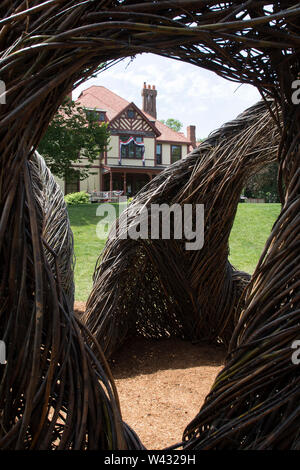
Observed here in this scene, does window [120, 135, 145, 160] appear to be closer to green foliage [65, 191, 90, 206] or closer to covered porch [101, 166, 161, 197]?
covered porch [101, 166, 161, 197]

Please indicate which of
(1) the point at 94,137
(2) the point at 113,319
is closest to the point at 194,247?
(2) the point at 113,319

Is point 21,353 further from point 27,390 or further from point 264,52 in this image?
point 264,52

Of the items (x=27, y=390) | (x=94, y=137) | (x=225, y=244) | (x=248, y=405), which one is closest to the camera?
(x=27, y=390)

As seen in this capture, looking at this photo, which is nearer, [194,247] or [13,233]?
[13,233]

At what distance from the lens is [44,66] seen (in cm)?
77

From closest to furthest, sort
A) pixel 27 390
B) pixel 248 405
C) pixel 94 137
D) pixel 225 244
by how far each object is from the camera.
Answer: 1. pixel 27 390
2. pixel 248 405
3. pixel 225 244
4. pixel 94 137

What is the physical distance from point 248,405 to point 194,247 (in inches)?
99.5

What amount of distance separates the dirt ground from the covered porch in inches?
871

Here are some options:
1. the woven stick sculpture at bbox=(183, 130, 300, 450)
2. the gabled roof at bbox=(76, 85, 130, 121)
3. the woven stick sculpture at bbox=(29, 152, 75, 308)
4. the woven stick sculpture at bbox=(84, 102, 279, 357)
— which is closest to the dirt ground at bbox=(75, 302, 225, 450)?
the woven stick sculpture at bbox=(84, 102, 279, 357)

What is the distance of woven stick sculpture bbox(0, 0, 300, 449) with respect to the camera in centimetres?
76

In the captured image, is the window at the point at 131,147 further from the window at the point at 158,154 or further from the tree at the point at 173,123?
the tree at the point at 173,123

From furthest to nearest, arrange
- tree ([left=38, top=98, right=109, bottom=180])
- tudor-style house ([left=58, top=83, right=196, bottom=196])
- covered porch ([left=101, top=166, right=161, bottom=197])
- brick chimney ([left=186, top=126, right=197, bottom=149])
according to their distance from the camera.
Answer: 1. brick chimney ([left=186, top=126, right=197, bottom=149])
2. tudor-style house ([left=58, top=83, right=196, bottom=196])
3. covered porch ([left=101, top=166, right=161, bottom=197])
4. tree ([left=38, top=98, right=109, bottom=180])

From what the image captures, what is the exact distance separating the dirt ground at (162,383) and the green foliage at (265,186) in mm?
23489

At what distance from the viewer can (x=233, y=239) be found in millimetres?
11453
